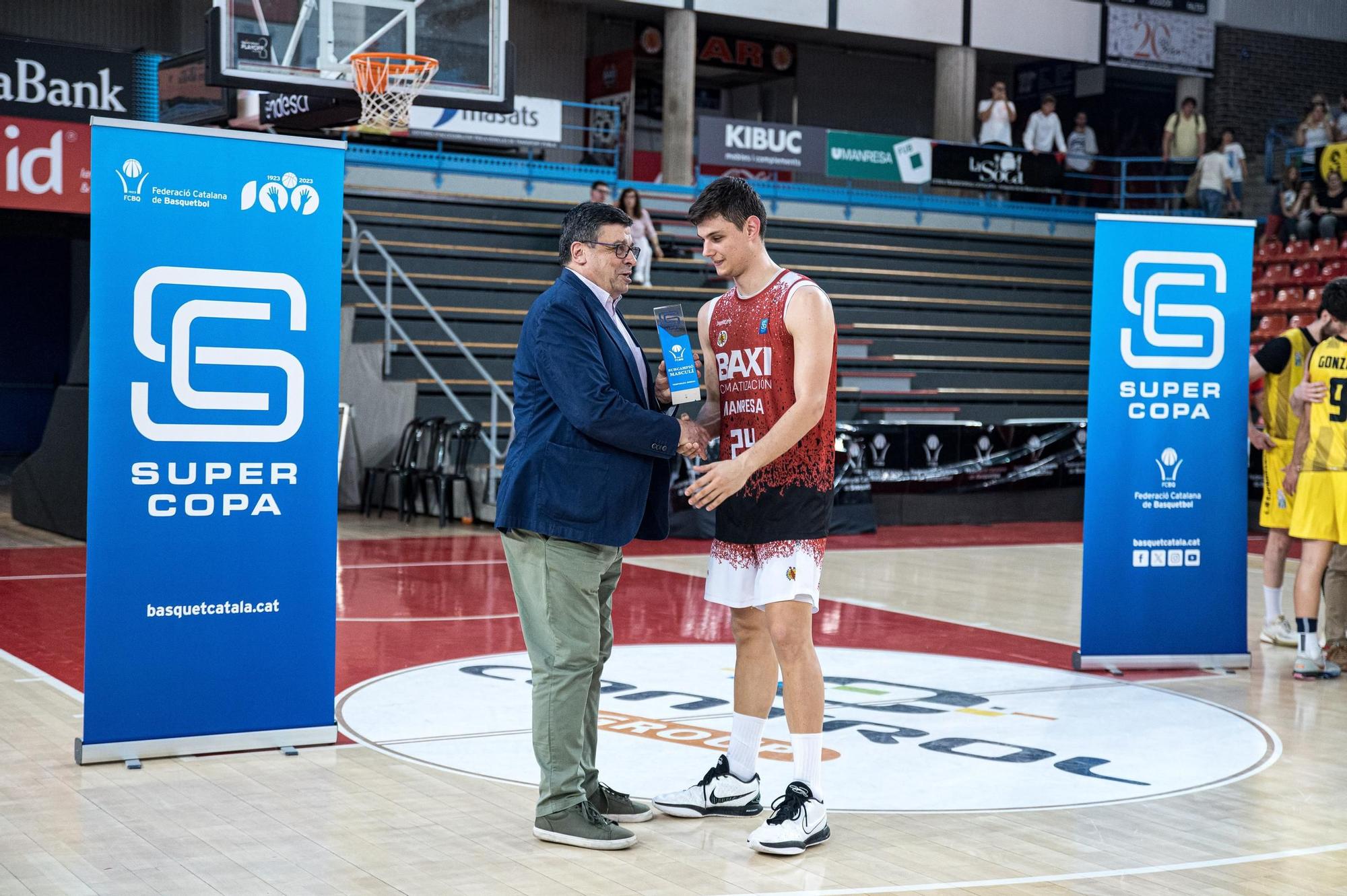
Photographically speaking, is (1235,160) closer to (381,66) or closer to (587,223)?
(381,66)

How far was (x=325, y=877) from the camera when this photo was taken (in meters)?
3.80

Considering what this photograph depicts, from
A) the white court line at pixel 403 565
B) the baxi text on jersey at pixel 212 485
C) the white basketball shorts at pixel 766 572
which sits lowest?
the white court line at pixel 403 565

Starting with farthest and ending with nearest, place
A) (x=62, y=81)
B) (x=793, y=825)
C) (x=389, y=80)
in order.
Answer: (x=62, y=81), (x=389, y=80), (x=793, y=825)

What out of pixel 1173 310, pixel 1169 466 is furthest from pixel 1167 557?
pixel 1173 310

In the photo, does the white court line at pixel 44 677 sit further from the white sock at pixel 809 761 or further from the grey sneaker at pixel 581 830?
the white sock at pixel 809 761

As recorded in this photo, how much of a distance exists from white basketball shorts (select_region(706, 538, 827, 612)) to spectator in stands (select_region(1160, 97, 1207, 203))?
1873 centimetres

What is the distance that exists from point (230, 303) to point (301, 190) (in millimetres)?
475

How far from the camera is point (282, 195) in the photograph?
510 centimetres

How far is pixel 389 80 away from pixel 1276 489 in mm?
6135

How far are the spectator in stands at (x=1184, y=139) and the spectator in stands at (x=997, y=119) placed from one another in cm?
228

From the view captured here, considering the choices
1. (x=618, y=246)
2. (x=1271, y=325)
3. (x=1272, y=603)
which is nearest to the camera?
(x=618, y=246)

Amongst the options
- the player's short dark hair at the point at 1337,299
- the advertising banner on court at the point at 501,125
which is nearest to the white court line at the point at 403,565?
the player's short dark hair at the point at 1337,299

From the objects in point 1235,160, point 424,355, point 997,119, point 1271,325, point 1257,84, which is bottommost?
point 424,355

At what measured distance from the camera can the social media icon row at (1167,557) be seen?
6.98 metres
